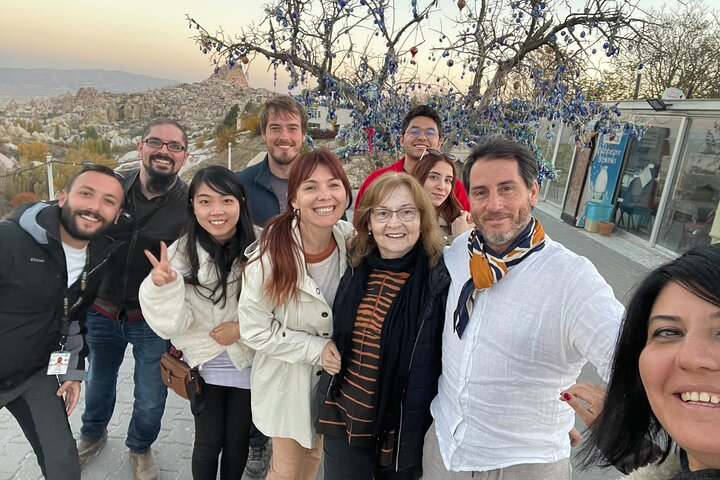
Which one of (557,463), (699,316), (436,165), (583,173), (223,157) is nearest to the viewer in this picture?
(699,316)

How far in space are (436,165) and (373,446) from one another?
1593 mm

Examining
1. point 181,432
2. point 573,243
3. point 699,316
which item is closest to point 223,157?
point 573,243

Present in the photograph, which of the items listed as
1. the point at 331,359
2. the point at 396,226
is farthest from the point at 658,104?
the point at 331,359

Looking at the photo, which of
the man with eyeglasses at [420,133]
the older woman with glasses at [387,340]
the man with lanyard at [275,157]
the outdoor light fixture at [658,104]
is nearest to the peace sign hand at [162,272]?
the older woman with glasses at [387,340]

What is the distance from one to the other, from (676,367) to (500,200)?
85 cm

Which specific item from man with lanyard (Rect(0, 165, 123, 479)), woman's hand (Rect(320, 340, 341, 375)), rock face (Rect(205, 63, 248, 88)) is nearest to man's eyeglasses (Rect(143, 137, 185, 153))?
man with lanyard (Rect(0, 165, 123, 479))

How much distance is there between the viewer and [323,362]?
5.94 ft

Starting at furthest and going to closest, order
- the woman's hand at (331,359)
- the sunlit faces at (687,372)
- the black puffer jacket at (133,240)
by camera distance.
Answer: the black puffer jacket at (133,240), the woman's hand at (331,359), the sunlit faces at (687,372)

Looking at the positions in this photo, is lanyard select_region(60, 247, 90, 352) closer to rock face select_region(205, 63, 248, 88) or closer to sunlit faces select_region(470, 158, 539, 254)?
rock face select_region(205, 63, 248, 88)

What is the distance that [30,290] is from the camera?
6.37ft

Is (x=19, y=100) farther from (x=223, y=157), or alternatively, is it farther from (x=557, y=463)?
(x=557, y=463)

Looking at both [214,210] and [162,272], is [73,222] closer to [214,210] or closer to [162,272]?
[162,272]

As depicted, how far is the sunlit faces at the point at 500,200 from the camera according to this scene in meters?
1.57

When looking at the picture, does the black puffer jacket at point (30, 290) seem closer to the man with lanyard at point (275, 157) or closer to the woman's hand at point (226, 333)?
the woman's hand at point (226, 333)
